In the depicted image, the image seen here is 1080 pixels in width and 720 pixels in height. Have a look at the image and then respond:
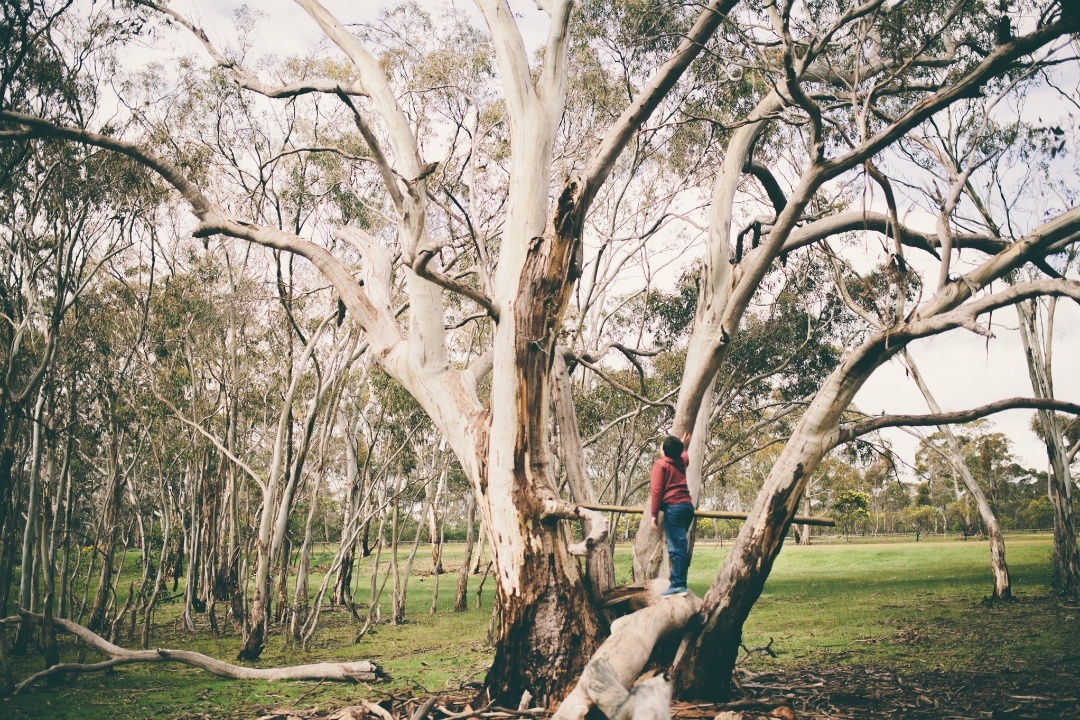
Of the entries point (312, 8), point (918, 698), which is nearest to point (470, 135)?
point (312, 8)

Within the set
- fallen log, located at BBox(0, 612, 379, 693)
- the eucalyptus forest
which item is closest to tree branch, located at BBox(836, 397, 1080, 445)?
the eucalyptus forest

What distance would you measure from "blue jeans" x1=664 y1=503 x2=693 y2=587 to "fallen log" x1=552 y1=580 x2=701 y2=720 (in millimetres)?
284

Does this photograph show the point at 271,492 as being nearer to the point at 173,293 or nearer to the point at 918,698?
the point at 173,293

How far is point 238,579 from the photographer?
11516 millimetres

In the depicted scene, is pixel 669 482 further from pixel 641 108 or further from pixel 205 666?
pixel 205 666

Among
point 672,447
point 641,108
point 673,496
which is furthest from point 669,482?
point 641,108

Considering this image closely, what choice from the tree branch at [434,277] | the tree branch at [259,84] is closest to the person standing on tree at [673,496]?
the tree branch at [434,277]

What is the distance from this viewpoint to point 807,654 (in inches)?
347

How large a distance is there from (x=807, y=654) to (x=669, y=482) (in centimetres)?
460

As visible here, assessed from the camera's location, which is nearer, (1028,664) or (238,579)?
(1028,664)

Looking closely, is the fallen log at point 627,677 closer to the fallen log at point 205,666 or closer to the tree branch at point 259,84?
the fallen log at point 205,666

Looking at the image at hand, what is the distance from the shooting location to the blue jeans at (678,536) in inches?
209

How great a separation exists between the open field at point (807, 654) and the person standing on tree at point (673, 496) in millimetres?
1418

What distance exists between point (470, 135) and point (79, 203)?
18.7ft
